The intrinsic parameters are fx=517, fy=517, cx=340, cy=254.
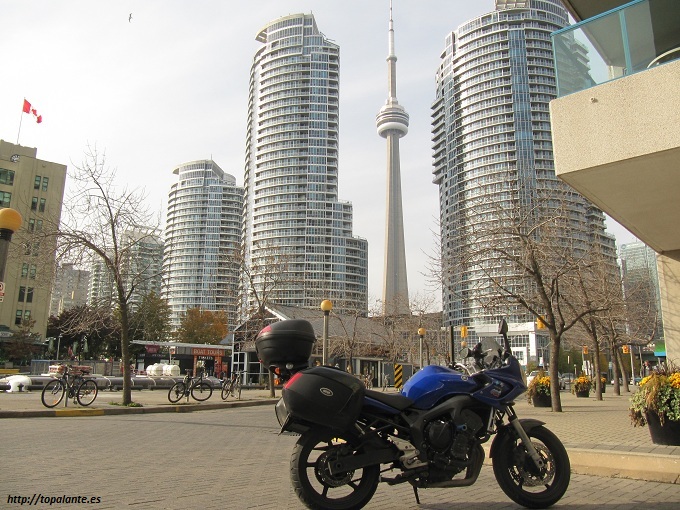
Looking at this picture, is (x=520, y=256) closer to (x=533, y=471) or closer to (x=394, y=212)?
(x=533, y=471)

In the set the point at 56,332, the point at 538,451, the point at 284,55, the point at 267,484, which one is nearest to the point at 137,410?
the point at 267,484

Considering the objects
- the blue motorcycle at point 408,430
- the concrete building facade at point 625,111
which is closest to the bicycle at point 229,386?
the concrete building facade at point 625,111

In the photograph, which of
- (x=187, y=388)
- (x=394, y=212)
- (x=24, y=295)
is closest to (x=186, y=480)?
(x=187, y=388)

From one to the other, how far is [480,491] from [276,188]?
144 meters

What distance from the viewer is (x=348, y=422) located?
4.23 m

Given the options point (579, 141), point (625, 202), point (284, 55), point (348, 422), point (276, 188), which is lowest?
point (348, 422)

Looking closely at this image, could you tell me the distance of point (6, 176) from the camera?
6131 cm

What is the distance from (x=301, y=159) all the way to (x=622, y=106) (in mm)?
144131

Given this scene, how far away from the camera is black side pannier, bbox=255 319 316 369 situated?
4613mm

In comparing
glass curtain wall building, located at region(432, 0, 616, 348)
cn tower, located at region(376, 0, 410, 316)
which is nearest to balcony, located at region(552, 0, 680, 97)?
glass curtain wall building, located at region(432, 0, 616, 348)

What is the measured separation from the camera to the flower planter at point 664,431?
24.7 feet

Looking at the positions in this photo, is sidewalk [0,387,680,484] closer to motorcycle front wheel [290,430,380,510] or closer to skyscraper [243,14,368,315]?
motorcycle front wheel [290,430,380,510]

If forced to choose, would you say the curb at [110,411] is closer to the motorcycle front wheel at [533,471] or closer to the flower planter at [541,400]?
the flower planter at [541,400]

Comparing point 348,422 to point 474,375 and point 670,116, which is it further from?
point 670,116
